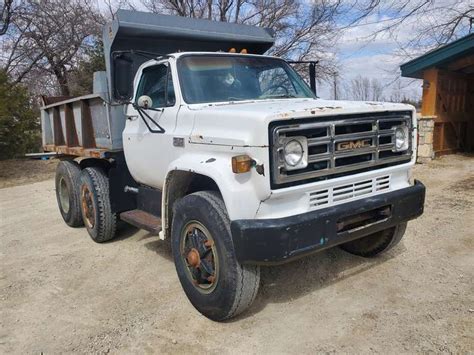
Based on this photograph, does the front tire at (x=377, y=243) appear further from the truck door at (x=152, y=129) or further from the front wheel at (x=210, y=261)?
the truck door at (x=152, y=129)

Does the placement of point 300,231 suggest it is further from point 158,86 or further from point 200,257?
point 158,86

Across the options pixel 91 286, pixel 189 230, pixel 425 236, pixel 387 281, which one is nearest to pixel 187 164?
pixel 189 230

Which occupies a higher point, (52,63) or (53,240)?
(52,63)

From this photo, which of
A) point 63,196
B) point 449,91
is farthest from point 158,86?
point 449,91

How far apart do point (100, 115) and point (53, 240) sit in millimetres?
2103

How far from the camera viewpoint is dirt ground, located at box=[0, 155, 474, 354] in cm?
344

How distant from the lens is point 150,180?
16.2 feet

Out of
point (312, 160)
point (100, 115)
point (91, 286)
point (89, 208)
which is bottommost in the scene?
point (91, 286)

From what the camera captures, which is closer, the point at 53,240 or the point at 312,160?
the point at 312,160

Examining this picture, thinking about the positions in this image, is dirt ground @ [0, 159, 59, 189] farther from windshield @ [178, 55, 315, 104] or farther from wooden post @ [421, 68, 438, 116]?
wooden post @ [421, 68, 438, 116]

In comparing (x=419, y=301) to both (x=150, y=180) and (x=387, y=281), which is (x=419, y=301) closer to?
(x=387, y=281)

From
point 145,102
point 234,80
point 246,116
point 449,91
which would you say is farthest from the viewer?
point 449,91

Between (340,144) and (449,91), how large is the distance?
1158 centimetres

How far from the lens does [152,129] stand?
4641 millimetres
